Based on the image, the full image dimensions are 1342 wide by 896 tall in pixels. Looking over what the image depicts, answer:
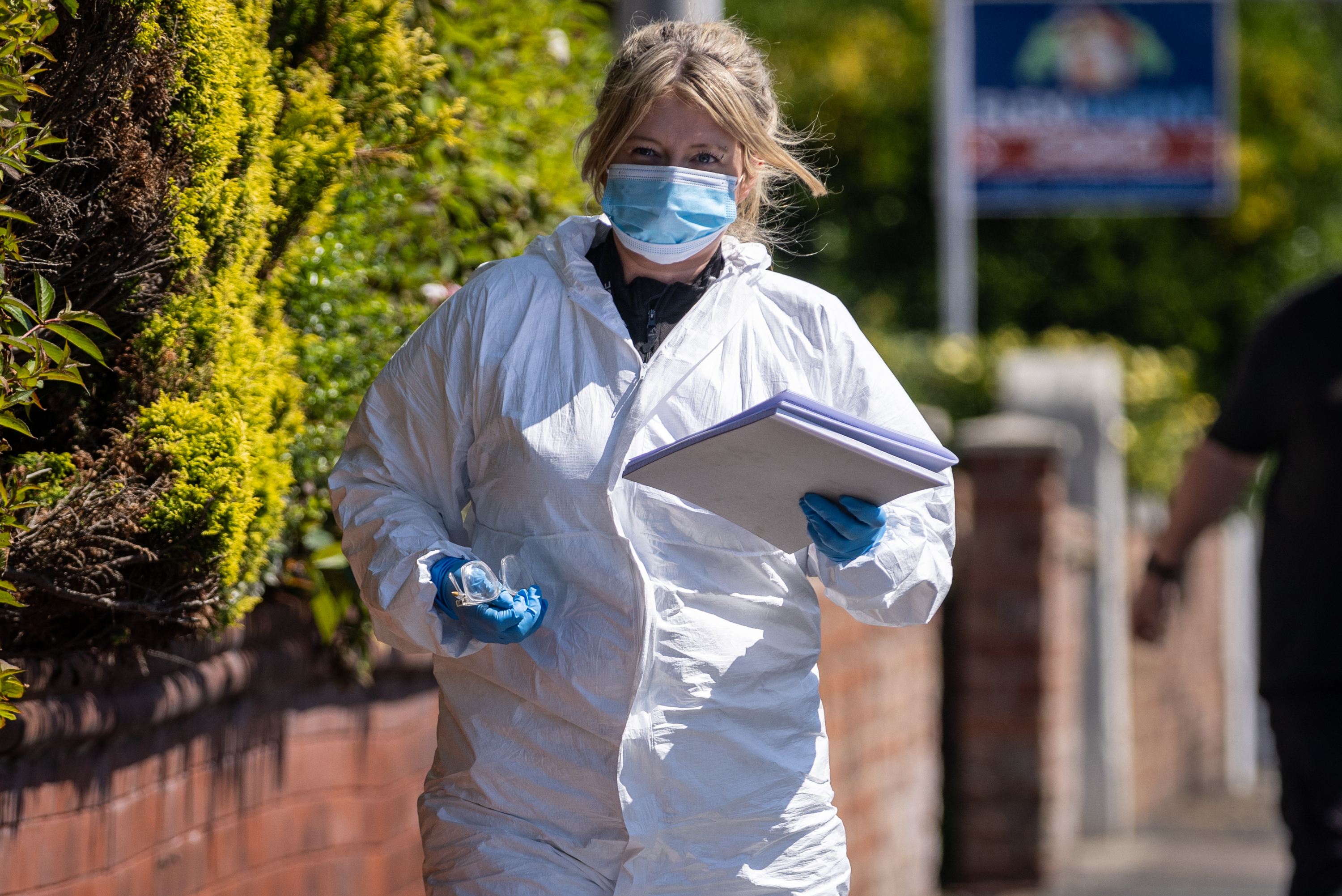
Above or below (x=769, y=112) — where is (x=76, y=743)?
below

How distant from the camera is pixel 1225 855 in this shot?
8.34 m

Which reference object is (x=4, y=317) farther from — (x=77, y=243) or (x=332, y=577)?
(x=332, y=577)

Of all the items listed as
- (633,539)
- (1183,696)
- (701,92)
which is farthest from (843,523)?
(1183,696)

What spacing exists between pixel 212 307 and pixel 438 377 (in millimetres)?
451

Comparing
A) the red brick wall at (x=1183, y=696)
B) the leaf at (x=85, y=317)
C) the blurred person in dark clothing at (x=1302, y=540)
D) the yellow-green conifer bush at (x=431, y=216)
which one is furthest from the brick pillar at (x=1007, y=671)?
the leaf at (x=85, y=317)

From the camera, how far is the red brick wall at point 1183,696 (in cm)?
941

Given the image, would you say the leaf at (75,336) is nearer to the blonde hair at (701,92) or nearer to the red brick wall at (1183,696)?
the blonde hair at (701,92)

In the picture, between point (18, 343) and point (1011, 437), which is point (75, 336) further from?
point (1011, 437)

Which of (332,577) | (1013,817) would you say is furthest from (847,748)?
(332,577)

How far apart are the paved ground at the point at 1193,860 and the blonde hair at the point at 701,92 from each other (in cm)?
527

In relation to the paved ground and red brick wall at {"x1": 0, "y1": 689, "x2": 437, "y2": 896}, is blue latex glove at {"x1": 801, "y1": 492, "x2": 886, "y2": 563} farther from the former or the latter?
the paved ground

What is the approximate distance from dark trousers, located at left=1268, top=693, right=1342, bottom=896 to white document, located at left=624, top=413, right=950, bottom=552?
66.1 inches

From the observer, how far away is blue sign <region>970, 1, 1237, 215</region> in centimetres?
1434

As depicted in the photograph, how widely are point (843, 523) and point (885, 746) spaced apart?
412 centimetres
